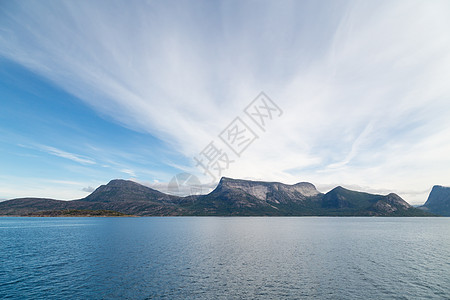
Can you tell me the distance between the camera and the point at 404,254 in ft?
295

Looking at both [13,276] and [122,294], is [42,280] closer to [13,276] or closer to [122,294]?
[13,276]

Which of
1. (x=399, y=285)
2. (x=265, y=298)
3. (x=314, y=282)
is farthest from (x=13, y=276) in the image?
(x=399, y=285)

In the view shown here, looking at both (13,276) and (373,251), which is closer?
(13,276)

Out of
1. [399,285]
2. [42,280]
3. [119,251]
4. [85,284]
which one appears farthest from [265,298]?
[119,251]

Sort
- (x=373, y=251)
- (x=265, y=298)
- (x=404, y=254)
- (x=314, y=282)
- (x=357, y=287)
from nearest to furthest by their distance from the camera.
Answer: (x=265, y=298), (x=357, y=287), (x=314, y=282), (x=404, y=254), (x=373, y=251)

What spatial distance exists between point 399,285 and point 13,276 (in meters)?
93.9

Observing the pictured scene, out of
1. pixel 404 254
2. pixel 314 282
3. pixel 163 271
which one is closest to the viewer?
pixel 314 282

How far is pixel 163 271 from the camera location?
63.5 m

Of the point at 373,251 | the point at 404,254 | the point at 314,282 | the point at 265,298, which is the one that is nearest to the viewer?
the point at 265,298

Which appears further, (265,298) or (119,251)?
(119,251)

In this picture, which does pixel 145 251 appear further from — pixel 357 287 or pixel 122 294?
pixel 357 287

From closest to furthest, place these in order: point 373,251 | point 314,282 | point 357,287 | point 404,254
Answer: point 357,287
point 314,282
point 404,254
point 373,251

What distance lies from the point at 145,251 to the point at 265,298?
66378mm

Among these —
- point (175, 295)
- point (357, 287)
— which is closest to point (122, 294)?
point (175, 295)
